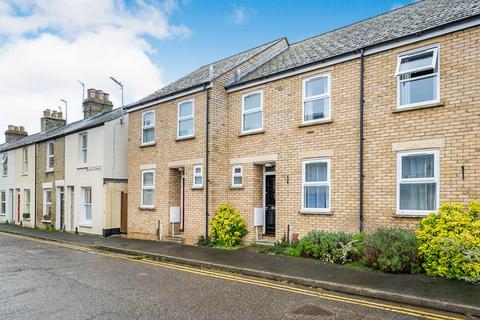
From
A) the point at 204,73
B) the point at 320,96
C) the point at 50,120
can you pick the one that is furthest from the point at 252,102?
the point at 50,120

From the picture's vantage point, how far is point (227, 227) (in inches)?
520

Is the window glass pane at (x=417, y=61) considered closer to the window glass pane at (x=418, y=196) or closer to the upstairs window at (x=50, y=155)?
the window glass pane at (x=418, y=196)

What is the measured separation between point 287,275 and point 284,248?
335 cm

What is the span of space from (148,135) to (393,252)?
12.1 m

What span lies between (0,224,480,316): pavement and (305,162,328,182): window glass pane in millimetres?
2784

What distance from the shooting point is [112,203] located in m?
18.3

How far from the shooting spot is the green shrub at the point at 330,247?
9.79 metres

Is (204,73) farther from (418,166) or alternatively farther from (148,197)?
(418,166)

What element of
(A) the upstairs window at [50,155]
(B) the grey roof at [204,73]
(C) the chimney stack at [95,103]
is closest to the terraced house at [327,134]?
(B) the grey roof at [204,73]

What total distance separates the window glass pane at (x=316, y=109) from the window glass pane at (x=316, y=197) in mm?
2324

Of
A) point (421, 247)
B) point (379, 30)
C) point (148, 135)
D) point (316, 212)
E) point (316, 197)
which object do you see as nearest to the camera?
point (421, 247)

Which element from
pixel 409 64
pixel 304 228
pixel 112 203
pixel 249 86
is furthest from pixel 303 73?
pixel 112 203

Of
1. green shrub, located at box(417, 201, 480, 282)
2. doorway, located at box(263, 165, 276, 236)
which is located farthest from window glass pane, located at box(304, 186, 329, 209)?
green shrub, located at box(417, 201, 480, 282)

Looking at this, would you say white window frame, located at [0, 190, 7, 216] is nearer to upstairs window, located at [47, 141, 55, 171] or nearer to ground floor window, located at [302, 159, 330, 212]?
upstairs window, located at [47, 141, 55, 171]
